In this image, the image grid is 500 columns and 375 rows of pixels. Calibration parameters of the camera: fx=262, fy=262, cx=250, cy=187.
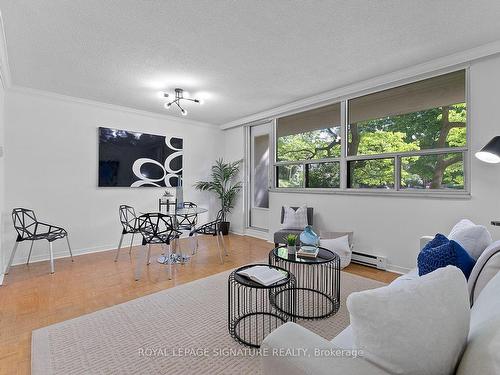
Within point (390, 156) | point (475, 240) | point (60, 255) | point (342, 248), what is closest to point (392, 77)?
point (390, 156)

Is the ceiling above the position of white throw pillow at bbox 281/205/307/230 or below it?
above

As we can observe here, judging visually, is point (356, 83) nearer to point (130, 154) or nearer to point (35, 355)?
point (130, 154)

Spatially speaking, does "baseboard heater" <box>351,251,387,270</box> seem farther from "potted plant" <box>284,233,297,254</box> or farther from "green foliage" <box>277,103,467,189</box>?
"potted plant" <box>284,233,297,254</box>

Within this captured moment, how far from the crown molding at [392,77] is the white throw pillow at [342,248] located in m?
2.16

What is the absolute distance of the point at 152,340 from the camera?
198cm

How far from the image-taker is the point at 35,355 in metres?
1.80

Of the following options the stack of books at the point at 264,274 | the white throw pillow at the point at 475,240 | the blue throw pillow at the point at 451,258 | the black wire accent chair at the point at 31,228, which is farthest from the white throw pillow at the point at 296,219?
the black wire accent chair at the point at 31,228

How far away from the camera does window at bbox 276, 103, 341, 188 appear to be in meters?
4.29

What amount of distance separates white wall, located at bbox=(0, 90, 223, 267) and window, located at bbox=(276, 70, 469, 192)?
3180mm

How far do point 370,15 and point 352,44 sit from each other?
460 millimetres

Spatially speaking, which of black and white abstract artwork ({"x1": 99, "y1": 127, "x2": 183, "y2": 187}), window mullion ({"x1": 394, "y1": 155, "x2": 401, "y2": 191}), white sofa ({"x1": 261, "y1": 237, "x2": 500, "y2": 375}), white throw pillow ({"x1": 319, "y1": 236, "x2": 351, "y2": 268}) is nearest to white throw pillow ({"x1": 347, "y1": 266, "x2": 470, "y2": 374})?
white sofa ({"x1": 261, "y1": 237, "x2": 500, "y2": 375})

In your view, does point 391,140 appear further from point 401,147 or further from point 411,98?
point 411,98

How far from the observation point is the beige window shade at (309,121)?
4281 mm

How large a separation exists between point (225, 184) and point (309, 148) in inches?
90.4
